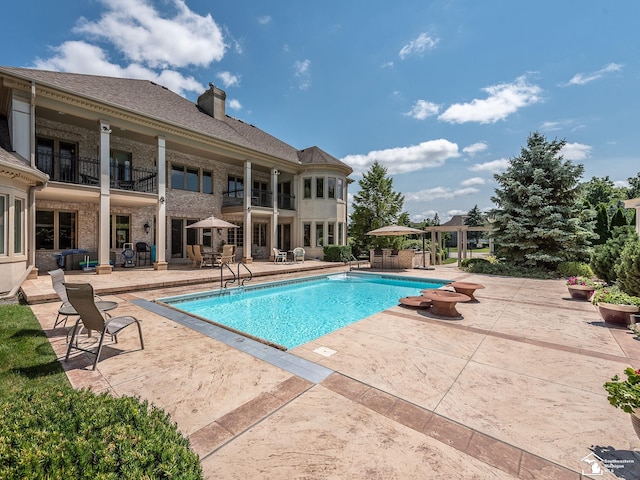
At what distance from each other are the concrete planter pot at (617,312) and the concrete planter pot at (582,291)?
2563 millimetres

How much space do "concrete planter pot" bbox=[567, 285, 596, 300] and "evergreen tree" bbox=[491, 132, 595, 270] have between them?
19.3 ft

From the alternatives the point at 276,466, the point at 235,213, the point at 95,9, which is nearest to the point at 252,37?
the point at 95,9

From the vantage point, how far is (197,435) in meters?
2.59

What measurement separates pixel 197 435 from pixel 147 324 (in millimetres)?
4050

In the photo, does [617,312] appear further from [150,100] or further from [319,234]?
[150,100]

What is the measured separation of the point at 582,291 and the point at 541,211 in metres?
7.35

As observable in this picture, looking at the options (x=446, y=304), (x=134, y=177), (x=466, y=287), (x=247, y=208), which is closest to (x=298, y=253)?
(x=247, y=208)

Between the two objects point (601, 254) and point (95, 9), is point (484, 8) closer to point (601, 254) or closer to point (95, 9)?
point (601, 254)

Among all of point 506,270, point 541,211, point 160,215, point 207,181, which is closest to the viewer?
point 160,215

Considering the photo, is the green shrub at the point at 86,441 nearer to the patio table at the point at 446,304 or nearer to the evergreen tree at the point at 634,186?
the patio table at the point at 446,304

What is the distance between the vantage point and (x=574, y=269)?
1340 cm

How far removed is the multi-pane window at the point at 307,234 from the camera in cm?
2061

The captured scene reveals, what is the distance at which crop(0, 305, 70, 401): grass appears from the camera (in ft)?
11.1

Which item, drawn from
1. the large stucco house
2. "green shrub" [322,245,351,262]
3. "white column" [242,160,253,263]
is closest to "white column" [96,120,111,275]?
the large stucco house
